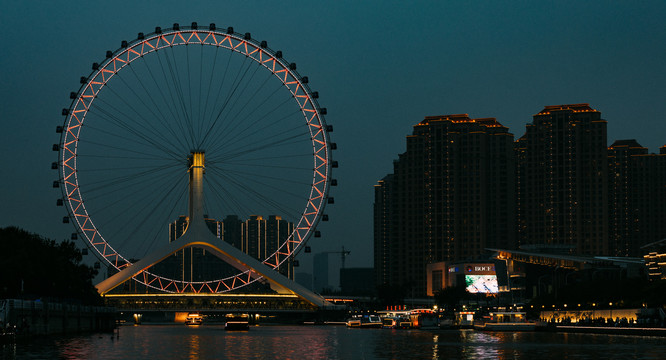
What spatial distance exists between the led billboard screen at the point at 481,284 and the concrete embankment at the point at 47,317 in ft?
274

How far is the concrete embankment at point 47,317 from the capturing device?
71312 mm

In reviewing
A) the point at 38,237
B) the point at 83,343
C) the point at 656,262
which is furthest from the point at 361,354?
the point at 656,262

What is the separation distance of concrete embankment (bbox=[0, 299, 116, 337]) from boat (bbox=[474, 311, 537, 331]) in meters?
44.7

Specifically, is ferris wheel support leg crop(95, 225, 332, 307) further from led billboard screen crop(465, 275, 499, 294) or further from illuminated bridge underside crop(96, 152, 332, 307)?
led billboard screen crop(465, 275, 499, 294)

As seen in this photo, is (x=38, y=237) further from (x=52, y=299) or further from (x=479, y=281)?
(x=479, y=281)

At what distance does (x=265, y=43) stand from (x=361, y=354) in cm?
4270

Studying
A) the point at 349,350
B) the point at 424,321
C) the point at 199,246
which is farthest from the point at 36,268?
the point at 424,321

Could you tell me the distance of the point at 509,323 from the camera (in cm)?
11269

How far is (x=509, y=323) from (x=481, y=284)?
78459 mm

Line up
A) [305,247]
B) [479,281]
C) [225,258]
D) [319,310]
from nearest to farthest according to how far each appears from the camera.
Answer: [305,247] < [225,258] < [319,310] < [479,281]

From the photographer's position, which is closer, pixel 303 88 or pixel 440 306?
pixel 303 88

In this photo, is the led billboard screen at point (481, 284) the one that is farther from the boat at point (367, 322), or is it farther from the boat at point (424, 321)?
the boat at point (424, 321)

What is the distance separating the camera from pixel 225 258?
128375 millimetres

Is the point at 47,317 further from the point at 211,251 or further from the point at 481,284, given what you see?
the point at 481,284
